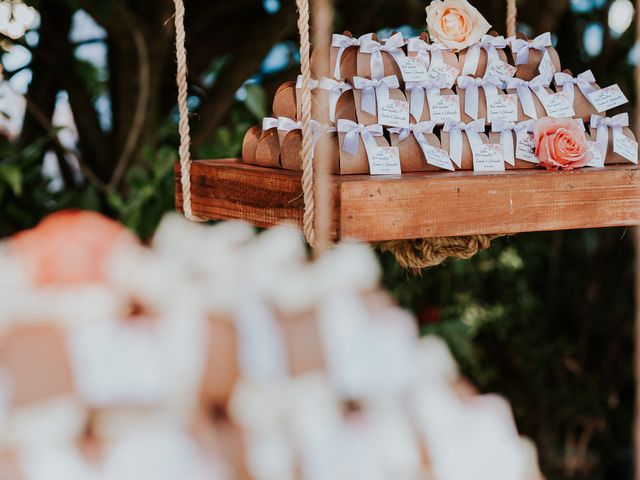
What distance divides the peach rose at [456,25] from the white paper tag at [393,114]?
0.50ft

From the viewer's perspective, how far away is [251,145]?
1.55 metres

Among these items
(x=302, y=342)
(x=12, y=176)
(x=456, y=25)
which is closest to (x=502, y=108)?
(x=456, y=25)

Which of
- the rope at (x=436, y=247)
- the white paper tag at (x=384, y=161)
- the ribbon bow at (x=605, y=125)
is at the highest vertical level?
the white paper tag at (x=384, y=161)

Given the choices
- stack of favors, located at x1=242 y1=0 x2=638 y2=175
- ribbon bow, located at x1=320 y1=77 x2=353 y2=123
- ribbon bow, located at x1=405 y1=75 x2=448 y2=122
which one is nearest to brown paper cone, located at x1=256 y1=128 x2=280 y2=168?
stack of favors, located at x1=242 y1=0 x2=638 y2=175

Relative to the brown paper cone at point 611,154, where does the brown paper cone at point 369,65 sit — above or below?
above

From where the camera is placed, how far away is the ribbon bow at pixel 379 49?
1460mm

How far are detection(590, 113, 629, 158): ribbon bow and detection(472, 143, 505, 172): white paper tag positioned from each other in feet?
0.73

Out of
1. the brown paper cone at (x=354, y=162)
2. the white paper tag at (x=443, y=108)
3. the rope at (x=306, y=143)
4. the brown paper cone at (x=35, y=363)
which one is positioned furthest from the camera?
the white paper tag at (x=443, y=108)

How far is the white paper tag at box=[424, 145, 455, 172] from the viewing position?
1431 millimetres

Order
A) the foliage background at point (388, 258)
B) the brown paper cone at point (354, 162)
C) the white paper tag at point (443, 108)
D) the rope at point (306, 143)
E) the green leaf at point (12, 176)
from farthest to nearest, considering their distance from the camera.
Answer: the foliage background at point (388, 258), the green leaf at point (12, 176), the white paper tag at point (443, 108), the brown paper cone at point (354, 162), the rope at point (306, 143)

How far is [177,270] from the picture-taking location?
81 centimetres

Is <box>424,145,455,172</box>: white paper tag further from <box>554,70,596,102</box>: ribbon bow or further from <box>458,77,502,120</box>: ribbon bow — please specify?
<box>554,70,596,102</box>: ribbon bow

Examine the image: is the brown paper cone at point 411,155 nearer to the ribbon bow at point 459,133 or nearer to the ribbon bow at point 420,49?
the ribbon bow at point 459,133

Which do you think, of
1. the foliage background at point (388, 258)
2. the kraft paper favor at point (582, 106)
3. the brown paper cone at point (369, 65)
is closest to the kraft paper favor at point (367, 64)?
the brown paper cone at point (369, 65)
